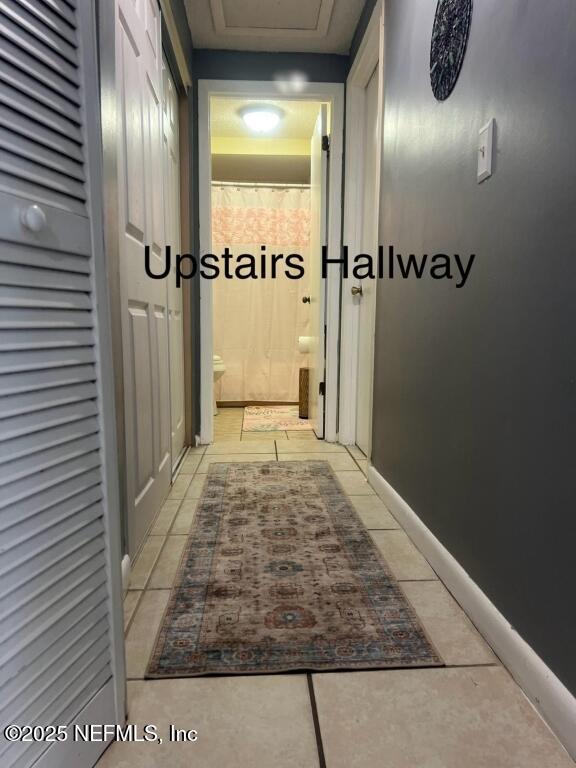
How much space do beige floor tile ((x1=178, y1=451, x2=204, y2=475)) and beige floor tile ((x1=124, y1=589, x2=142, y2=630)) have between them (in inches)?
40.1

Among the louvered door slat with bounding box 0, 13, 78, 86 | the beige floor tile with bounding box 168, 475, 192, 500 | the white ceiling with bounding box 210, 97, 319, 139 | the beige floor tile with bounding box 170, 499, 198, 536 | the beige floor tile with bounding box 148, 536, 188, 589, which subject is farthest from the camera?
the white ceiling with bounding box 210, 97, 319, 139

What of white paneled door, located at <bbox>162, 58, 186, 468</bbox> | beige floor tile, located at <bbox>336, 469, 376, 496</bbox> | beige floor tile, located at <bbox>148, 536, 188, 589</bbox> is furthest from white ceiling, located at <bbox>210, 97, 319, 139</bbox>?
beige floor tile, located at <bbox>148, 536, 188, 589</bbox>

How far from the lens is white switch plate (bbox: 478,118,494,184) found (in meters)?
1.03

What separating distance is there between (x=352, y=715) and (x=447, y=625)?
0.37 metres

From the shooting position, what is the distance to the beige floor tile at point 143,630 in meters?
0.96

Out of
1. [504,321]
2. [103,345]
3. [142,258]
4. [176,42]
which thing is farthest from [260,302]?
[103,345]

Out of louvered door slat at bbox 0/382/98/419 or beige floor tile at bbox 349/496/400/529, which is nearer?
louvered door slat at bbox 0/382/98/419

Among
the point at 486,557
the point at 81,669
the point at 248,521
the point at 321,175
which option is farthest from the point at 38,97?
the point at 321,175

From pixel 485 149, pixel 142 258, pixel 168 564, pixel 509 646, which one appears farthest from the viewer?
pixel 142 258

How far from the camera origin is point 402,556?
4.70 feet

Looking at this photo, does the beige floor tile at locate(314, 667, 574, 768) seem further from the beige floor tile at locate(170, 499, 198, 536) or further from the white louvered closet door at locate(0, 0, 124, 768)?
the beige floor tile at locate(170, 499, 198, 536)

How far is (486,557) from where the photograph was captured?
3.48 ft

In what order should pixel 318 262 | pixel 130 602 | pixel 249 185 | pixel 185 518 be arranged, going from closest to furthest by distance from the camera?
pixel 130 602
pixel 185 518
pixel 318 262
pixel 249 185

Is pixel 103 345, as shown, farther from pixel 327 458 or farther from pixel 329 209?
pixel 329 209
